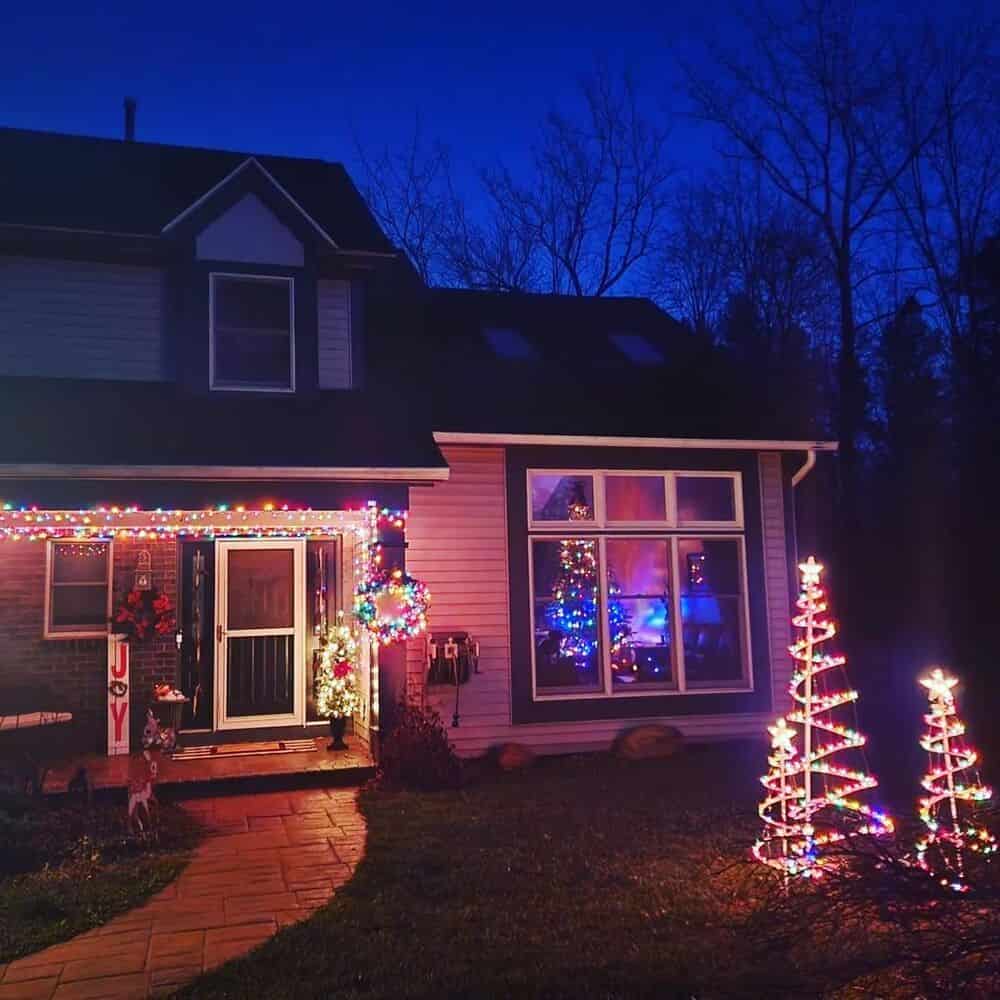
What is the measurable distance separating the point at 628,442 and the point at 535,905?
5.41 metres

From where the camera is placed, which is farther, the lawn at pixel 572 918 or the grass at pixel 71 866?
the grass at pixel 71 866

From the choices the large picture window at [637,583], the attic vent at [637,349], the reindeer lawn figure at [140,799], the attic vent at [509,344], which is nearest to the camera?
the reindeer lawn figure at [140,799]

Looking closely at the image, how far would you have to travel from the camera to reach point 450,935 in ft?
15.3

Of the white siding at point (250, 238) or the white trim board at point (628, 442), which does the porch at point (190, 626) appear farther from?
the white siding at point (250, 238)

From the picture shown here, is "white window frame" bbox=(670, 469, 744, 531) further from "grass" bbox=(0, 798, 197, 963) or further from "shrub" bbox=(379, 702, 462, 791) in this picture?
"grass" bbox=(0, 798, 197, 963)

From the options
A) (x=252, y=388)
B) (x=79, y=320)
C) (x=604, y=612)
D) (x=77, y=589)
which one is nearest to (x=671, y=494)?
(x=604, y=612)

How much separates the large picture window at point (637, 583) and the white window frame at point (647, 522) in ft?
0.04

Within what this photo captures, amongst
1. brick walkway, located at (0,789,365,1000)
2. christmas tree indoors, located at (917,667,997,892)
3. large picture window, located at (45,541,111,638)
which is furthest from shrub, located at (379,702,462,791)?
christmas tree indoors, located at (917,667,997,892)

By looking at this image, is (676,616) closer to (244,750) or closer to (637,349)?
(637,349)

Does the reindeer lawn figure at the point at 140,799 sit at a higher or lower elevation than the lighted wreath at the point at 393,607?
lower

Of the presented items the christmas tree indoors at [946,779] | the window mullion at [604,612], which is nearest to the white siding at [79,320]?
the window mullion at [604,612]

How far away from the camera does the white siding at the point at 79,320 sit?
28.7 ft

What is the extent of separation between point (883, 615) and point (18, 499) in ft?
53.1

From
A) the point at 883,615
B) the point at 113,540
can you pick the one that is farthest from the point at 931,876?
the point at 883,615
